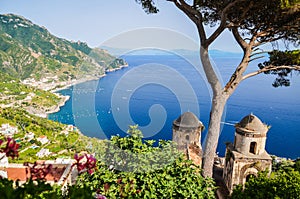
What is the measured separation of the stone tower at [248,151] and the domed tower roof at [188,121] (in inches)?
52.1

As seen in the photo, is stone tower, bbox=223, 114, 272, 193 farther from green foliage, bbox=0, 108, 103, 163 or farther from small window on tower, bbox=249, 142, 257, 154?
green foliage, bbox=0, 108, 103, 163

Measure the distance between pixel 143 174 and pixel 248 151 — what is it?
18.4 feet

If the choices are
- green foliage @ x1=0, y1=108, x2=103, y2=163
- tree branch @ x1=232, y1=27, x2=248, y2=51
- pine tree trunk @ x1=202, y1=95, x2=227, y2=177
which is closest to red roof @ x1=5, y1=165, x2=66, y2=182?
pine tree trunk @ x1=202, y1=95, x2=227, y2=177

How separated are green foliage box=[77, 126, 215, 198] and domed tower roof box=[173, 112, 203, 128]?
4108 mm

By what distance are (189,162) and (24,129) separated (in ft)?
124

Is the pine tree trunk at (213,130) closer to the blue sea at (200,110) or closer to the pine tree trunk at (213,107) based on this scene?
the pine tree trunk at (213,107)

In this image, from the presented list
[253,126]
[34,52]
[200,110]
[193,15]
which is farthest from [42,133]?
[34,52]

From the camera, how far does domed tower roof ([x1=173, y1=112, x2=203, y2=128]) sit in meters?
7.06

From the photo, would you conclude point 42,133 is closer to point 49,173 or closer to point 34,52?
point 49,173

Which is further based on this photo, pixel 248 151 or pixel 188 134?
pixel 248 151

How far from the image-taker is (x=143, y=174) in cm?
262

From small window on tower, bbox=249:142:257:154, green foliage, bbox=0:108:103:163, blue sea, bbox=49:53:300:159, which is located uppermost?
small window on tower, bbox=249:142:257:154

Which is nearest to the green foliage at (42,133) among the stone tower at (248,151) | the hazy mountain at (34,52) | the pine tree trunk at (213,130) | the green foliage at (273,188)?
the stone tower at (248,151)

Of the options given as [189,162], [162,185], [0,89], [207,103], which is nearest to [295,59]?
[189,162]
